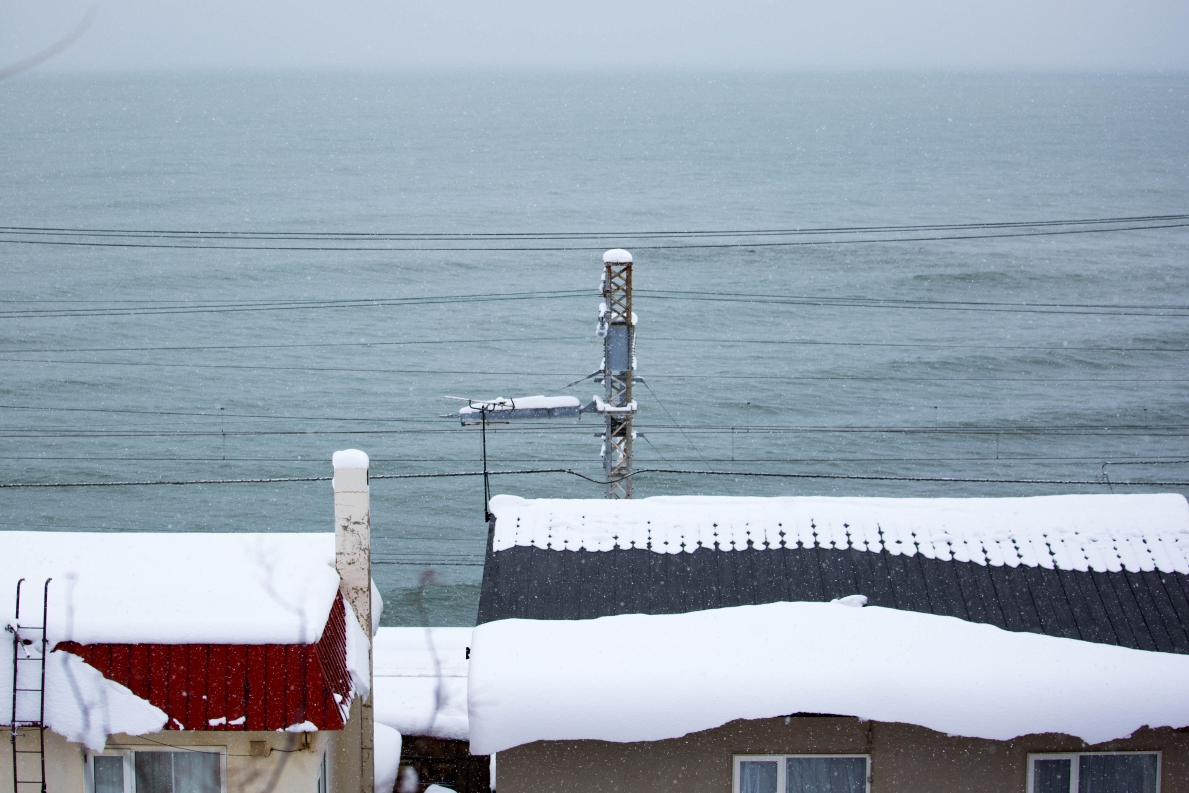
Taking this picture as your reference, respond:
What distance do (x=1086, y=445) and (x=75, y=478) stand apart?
114 feet

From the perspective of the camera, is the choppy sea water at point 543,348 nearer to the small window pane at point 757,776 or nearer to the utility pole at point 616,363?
the small window pane at point 757,776

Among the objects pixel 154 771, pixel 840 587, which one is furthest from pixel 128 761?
pixel 840 587

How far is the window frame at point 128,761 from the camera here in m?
8.12

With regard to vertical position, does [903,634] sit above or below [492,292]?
below

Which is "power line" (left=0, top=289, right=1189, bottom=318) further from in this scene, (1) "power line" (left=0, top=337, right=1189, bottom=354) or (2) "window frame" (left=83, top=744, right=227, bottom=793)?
(2) "window frame" (left=83, top=744, right=227, bottom=793)

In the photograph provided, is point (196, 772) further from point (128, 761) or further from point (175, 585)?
point (175, 585)

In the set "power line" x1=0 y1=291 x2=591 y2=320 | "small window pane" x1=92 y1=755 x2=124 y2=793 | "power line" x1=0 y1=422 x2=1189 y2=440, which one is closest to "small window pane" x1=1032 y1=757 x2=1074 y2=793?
"small window pane" x1=92 y1=755 x2=124 y2=793

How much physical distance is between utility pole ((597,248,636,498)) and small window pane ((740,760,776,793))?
10392 mm

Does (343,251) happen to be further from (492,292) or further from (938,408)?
(938,408)

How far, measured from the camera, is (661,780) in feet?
27.6

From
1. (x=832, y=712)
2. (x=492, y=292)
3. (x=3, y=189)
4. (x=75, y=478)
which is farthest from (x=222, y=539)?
(x=3, y=189)

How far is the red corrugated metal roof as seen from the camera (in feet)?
25.9

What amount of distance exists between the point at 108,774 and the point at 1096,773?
6626mm

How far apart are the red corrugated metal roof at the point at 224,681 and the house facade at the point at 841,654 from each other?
107 cm
